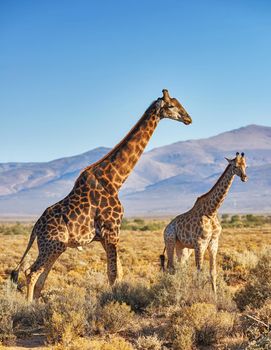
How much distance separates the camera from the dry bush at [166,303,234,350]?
768cm

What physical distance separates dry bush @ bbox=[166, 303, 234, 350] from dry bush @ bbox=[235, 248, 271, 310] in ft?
4.89

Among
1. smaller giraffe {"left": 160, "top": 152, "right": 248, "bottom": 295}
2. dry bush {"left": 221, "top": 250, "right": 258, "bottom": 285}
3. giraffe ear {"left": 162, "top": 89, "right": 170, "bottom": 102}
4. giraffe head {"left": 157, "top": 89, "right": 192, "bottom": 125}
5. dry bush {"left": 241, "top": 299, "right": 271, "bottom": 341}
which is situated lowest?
dry bush {"left": 221, "top": 250, "right": 258, "bottom": 285}

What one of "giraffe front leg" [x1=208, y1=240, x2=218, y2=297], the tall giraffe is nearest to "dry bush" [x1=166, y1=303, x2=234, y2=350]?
the tall giraffe

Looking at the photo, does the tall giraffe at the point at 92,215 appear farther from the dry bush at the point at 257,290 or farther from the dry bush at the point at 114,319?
the dry bush at the point at 257,290

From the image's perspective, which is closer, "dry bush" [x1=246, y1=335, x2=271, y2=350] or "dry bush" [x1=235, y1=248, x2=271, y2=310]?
"dry bush" [x1=246, y1=335, x2=271, y2=350]

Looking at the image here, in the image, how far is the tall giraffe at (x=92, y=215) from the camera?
9.41 m

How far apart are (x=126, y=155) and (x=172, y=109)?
1.16 metres

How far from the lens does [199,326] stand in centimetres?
787

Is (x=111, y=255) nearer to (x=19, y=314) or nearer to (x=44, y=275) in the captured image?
(x=44, y=275)

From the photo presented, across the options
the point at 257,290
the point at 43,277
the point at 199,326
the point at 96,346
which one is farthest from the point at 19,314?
the point at 257,290

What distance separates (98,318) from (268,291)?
9.54 ft

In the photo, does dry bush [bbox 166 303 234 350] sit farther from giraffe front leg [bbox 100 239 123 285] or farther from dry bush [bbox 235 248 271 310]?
giraffe front leg [bbox 100 239 123 285]

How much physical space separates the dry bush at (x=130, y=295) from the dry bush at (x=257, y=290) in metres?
1.56

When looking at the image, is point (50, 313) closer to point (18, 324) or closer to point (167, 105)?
point (18, 324)
